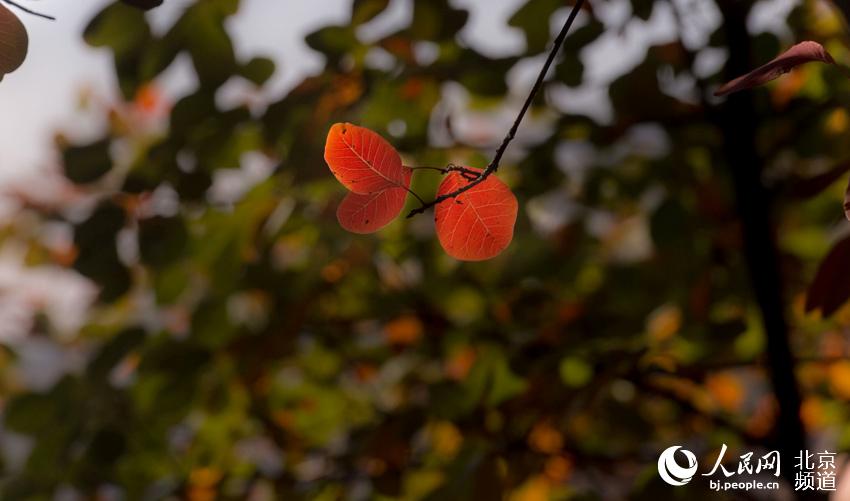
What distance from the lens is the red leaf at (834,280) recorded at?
401 mm

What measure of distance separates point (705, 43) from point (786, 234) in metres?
0.32

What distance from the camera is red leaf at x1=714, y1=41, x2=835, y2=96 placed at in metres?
0.25

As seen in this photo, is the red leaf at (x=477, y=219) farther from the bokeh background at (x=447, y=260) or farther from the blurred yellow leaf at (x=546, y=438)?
the blurred yellow leaf at (x=546, y=438)

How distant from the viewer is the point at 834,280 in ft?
1.33

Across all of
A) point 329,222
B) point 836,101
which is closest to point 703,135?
point 836,101

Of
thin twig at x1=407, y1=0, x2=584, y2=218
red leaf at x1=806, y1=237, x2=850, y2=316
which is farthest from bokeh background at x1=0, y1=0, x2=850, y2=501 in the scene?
thin twig at x1=407, y1=0, x2=584, y2=218

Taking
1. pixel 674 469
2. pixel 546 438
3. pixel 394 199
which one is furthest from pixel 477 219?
pixel 546 438

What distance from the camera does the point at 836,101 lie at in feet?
1.65

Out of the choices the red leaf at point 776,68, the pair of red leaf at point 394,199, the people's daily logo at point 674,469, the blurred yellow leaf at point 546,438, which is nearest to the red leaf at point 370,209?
the pair of red leaf at point 394,199

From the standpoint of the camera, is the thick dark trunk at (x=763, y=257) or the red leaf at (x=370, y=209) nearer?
the red leaf at (x=370, y=209)

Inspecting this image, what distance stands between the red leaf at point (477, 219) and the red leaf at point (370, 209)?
18 millimetres

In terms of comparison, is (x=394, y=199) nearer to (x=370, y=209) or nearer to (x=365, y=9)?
(x=370, y=209)

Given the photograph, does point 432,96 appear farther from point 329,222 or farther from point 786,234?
point 786,234

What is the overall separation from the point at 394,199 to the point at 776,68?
0.46 ft
